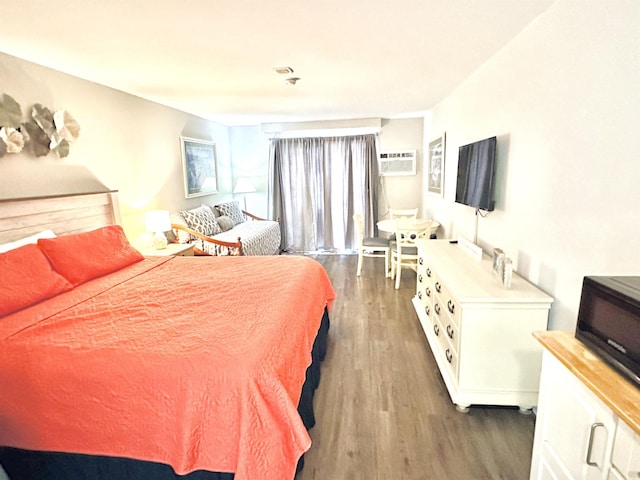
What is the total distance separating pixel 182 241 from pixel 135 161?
1037 millimetres

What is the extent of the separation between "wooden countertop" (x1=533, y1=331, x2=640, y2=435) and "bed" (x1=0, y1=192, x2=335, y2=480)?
3.22 feet

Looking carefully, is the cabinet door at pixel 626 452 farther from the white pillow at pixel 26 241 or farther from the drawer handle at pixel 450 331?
Result: the white pillow at pixel 26 241

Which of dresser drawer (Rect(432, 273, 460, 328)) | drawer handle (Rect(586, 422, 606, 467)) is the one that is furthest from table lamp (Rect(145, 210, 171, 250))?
drawer handle (Rect(586, 422, 606, 467))

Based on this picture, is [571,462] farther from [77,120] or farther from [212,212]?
[212,212]

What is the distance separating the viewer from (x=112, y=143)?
3.35m

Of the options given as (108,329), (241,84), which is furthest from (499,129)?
A: (108,329)

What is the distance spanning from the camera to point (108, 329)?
5.47ft

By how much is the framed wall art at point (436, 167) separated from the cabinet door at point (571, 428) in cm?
335

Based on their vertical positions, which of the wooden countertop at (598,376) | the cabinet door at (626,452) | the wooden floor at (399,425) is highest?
the wooden countertop at (598,376)

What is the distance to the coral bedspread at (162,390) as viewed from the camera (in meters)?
1.31

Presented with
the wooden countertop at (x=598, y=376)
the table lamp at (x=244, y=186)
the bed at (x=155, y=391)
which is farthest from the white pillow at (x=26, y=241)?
the table lamp at (x=244, y=186)

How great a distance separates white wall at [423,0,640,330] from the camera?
53.7 inches

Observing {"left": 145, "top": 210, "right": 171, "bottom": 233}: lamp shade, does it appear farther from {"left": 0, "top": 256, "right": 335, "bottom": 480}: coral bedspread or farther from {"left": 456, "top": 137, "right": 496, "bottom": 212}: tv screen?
{"left": 456, "top": 137, "right": 496, "bottom": 212}: tv screen

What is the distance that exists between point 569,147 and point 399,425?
5.77 feet
